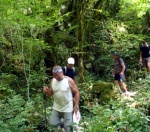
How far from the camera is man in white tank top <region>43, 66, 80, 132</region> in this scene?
19.1 feet

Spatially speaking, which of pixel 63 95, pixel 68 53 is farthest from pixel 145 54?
pixel 63 95

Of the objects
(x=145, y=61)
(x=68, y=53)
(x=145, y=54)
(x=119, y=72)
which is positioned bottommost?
(x=119, y=72)

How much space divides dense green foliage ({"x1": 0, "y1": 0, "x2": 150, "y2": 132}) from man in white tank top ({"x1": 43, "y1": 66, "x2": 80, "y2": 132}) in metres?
0.52

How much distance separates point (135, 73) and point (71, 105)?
7.96 metres

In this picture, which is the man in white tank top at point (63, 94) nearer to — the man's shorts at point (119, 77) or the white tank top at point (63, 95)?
the white tank top at point (63, 95)

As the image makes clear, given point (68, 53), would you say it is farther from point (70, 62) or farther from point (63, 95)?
point (63, 95)

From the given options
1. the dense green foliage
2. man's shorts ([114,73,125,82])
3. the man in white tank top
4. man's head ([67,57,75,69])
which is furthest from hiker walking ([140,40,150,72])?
the man in white tank top

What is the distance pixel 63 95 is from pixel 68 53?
709cm

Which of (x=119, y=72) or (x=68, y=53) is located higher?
(x=68, y=53)

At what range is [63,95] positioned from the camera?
584cm

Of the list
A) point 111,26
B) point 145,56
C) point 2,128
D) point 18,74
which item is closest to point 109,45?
point 111,26

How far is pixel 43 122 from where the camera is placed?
7.25 meters

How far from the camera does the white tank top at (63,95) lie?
584 centimetres

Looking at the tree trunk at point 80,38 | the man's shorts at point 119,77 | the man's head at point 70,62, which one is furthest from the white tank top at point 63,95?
→ the tree trunk at point 80,38
